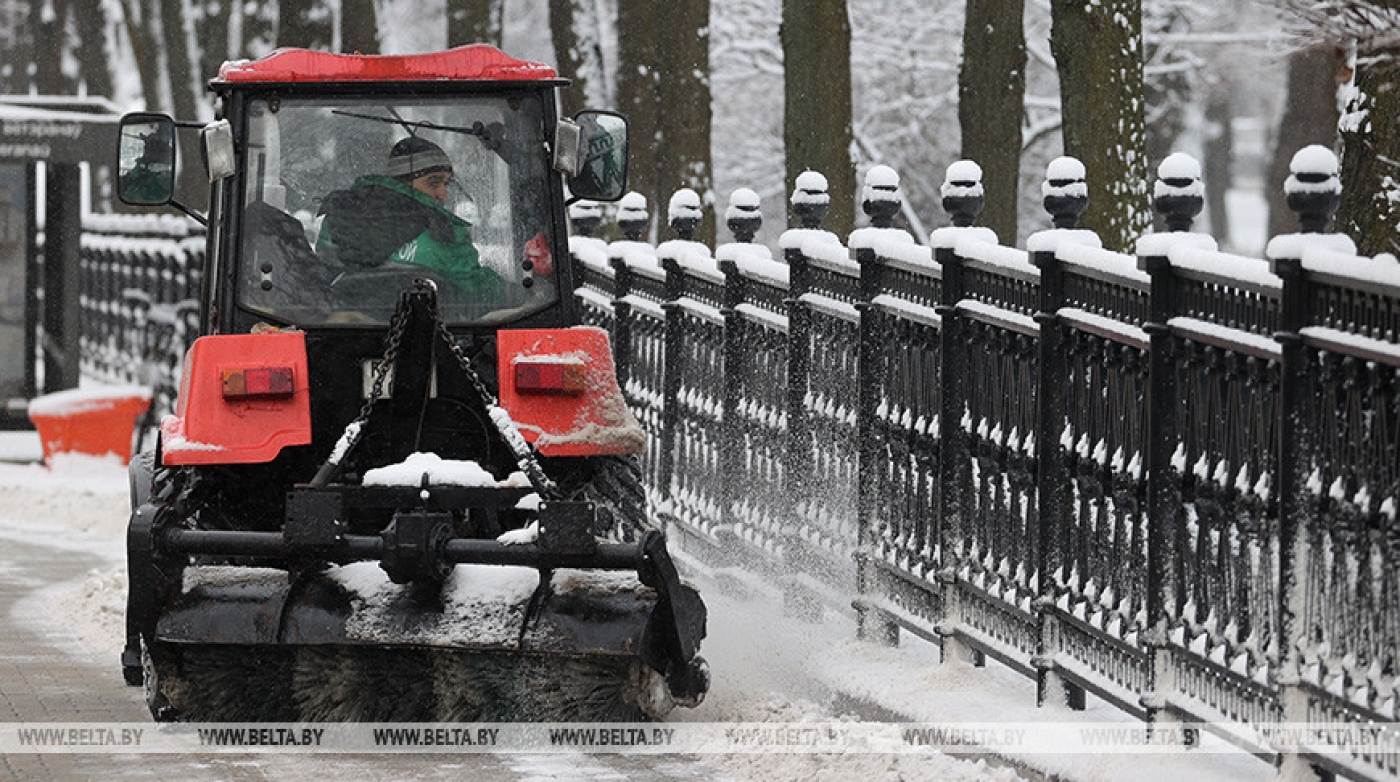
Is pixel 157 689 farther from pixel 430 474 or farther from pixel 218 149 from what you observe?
pixel 218 149

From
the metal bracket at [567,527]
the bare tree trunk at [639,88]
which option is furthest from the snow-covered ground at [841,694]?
the bare tree trunk at [639,88]

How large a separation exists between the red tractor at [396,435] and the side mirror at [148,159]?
1cm

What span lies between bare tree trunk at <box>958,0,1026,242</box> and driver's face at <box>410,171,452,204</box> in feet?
29.9

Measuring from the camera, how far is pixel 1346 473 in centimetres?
664

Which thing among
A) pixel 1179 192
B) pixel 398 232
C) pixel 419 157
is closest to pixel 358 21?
pixel 419 157

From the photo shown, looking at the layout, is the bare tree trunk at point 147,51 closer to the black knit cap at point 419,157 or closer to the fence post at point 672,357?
the fence post at point 672,357

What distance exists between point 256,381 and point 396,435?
1.73 ft

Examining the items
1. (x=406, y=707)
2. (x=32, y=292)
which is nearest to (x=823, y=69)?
(x=32, y=292)

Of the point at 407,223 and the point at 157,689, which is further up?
the point at 407,223

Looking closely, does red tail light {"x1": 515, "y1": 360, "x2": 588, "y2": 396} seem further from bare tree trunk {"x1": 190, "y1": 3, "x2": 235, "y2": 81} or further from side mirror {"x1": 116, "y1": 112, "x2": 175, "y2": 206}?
bare tree trunk {"x1": 190, "y1": 3, "x2": 235, "y2": 81}

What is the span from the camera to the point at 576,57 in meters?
28.2

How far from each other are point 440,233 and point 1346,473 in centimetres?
414

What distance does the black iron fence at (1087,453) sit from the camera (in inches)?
263

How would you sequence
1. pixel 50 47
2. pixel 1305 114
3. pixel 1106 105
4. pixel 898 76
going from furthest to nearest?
pixel 898 76
pixel 50 47
pixel 1305 114
pixel 1106 105
